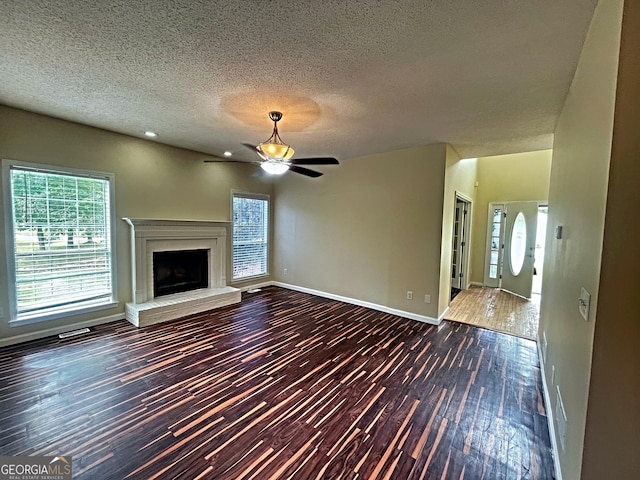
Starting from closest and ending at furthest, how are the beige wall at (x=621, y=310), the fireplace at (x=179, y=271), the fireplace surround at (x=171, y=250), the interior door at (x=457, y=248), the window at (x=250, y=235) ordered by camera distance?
the beige wall at (x=621, y=310) < the fireplace surround at (x=171, y=250) < the fireplace at (x=179, y=271) < the window at (x=250, y=235) < the interior door at (x=457, y=248)

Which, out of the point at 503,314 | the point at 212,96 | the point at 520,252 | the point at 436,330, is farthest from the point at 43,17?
the point at 520,252

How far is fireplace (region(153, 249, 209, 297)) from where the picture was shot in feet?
15.0

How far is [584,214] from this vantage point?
153cm

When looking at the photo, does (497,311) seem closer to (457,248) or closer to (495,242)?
(457,248)

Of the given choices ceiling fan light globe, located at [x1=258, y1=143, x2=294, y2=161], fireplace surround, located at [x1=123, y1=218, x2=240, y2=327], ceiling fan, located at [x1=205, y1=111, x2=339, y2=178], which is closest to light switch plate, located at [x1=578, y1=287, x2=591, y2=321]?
ceiling fan, located at [x1=205, y1=111, x2=339, y2=178]

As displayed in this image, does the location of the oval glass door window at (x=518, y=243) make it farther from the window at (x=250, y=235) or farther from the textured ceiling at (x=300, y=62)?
the window at (x=250, y=235)

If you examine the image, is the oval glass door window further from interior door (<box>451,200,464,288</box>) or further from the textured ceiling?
the textured ceiling

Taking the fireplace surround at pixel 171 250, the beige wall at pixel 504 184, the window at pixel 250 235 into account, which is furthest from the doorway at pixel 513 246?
the fireplace surround at pixel 171 250

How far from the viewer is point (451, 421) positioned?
2178 millimetres

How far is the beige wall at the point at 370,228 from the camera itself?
167 inches

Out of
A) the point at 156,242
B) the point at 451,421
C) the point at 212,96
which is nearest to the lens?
the point at 451,421

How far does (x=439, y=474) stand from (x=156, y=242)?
4.54 meters

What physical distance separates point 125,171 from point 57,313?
212cm

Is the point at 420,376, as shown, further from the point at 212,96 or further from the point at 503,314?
the point at 212,96
